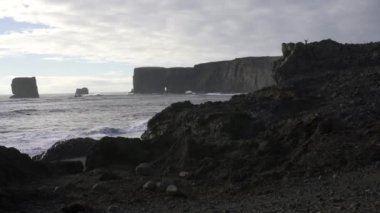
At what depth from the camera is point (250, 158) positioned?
12180mm

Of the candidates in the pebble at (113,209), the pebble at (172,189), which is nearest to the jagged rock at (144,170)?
the pebble at (172,189)

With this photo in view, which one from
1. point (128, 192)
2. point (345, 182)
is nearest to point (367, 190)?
point (345, 182)

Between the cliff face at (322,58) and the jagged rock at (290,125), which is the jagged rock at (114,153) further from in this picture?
→ the cliff face at (322,58)

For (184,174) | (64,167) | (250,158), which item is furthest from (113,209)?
(64,167)

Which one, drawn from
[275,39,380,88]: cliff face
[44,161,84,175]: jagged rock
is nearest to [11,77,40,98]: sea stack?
[275,39,380,88]: cliff face

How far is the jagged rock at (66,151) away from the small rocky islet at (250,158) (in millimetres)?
3821

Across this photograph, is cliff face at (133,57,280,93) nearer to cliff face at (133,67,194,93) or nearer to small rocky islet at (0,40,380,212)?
cliff face at (133,67,194,93)

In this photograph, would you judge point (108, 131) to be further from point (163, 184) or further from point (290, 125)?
point (163, 184)

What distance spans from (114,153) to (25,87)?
455ft

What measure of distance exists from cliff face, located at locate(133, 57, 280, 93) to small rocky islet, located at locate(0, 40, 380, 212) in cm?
9215

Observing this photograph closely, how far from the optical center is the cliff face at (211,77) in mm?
117562

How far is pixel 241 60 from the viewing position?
125 m

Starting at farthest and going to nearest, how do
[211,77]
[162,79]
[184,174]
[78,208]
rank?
[162,79]
[211,77]
[184,174]
[78,208]

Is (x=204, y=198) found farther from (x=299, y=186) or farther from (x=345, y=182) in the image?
(x=345, y=182)
